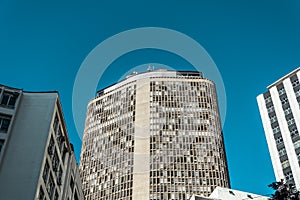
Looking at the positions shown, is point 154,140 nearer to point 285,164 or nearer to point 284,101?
point 284,101

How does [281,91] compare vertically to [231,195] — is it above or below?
above

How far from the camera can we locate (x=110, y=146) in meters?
102

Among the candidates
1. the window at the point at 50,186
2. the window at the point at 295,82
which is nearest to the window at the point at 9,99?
the window at the point at 50,186

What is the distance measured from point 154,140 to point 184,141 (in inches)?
295

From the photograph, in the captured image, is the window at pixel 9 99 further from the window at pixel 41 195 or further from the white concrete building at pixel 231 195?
the white concrete building at pixel 231 195

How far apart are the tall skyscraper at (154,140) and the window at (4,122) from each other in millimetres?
56747

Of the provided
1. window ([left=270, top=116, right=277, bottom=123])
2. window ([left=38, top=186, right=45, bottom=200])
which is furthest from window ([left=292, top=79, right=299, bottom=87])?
window ([left=38, top=186, right=45, bottom=200])

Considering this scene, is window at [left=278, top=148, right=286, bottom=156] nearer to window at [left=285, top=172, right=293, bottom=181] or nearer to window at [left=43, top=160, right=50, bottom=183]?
window at [left=285, top=172, right=293, bottom=181]

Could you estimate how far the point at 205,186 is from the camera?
8812 cm

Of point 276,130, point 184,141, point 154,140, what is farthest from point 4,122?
point 184,141

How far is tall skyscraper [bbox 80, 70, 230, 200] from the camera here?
89.9 m

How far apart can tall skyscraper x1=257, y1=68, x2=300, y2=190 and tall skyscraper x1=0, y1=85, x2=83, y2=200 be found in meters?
34.7

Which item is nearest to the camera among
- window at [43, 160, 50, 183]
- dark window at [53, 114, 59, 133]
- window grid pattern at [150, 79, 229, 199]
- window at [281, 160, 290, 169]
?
window at [43, 160, 50, 183]

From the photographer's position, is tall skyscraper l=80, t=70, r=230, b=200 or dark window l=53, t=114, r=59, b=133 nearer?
dark window l=53, t=114, r=59, b=133
